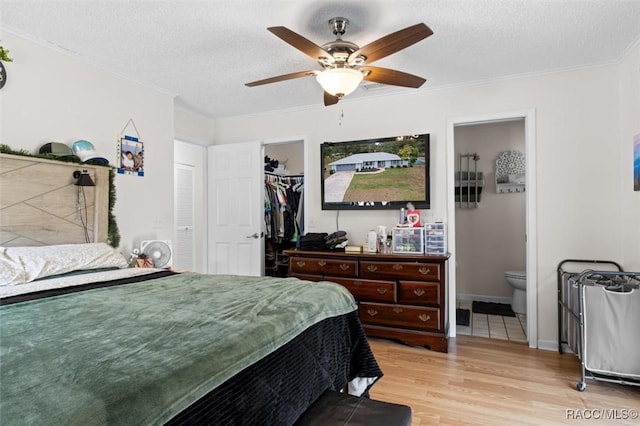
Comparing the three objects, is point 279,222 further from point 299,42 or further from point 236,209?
point 299,42

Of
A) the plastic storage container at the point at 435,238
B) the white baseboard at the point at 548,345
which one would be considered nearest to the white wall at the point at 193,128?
→ the plastic storage container at the point at 435,238

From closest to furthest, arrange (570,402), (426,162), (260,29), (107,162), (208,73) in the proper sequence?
1. (570,402)
2. (260,29)
3. (107,162)
4. (208,73)
5. (426,162)

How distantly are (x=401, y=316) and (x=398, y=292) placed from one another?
0.21m

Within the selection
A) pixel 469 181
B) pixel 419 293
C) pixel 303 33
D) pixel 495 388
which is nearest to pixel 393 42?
pixel 303 33

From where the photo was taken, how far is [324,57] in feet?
7.34

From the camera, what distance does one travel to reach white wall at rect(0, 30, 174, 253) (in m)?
2.51

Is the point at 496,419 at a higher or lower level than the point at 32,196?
lower

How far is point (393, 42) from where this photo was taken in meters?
2.02

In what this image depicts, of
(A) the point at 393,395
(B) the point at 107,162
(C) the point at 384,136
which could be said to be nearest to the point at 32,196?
(B) the point at 107,162

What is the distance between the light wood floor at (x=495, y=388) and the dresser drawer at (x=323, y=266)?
737 millimetres

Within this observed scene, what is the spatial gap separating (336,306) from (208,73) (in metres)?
2.51

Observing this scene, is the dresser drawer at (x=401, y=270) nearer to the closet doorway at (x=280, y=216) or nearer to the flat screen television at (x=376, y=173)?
the flat screen television at (x=376, y=173)

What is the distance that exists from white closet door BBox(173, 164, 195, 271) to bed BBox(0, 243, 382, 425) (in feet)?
8.83

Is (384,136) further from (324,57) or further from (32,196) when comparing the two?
(32,196)
